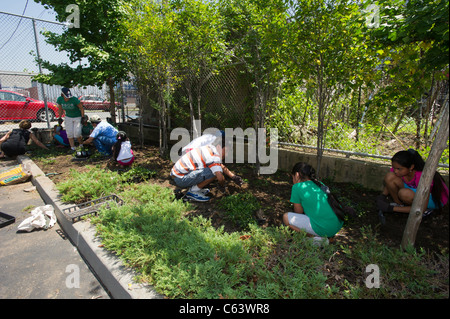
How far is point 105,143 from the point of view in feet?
20.3

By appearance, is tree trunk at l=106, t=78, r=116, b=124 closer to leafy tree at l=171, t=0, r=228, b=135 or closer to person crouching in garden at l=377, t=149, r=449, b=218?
leafy tree at l=171, t=0, r=228, b=135

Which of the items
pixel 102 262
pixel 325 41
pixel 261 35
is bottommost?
pixel 102 262

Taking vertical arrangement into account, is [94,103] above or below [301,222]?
above

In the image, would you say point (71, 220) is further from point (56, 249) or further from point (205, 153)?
point (205, 153)

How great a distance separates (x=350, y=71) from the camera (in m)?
3.28

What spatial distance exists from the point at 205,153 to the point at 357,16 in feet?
8.35

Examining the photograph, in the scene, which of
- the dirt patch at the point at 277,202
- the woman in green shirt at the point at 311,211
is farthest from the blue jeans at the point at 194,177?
the woman in green shirt at the point at 311,211

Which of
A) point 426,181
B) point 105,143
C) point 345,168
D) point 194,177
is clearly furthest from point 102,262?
point 105,143

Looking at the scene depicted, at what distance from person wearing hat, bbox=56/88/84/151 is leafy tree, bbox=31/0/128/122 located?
37 cm

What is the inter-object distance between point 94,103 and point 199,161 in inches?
371

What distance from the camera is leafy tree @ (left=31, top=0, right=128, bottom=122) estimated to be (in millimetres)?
6250

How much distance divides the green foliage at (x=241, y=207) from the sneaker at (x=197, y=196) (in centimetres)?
29

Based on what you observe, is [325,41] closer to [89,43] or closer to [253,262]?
[253,262]
